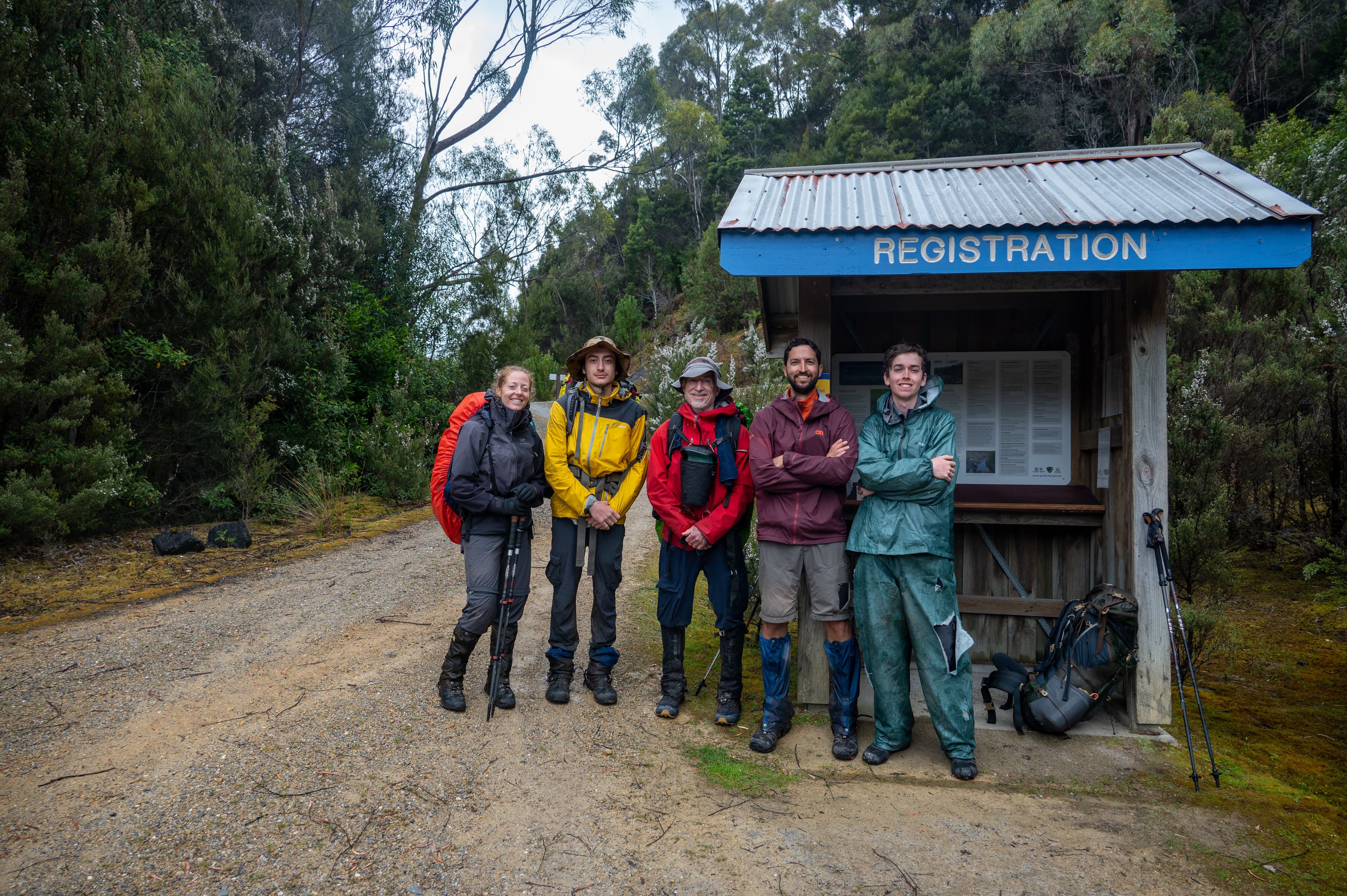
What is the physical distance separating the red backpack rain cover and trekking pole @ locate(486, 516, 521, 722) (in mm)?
297

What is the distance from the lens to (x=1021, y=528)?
5137 mm

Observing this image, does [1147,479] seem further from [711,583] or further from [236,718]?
[236,718]

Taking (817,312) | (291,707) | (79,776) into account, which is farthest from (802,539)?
(79,776)

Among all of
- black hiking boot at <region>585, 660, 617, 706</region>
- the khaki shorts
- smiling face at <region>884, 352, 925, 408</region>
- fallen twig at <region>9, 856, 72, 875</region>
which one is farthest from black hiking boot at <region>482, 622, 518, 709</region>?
smiling face at <region>884, 352, 925, 408</region>

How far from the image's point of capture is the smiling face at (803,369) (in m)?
4.09

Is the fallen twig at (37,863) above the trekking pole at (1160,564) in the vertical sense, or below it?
below

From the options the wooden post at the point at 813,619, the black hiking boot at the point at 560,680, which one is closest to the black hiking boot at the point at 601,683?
the black hiking boot at the point at 560,680

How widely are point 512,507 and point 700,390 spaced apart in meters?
1.24

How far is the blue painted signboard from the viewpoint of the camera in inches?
139

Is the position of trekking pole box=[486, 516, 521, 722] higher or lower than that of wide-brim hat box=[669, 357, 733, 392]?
lower

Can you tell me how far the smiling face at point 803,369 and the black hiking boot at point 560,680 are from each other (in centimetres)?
213

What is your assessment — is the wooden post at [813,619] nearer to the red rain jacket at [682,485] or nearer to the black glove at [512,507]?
the red rain jacket at [682,485]

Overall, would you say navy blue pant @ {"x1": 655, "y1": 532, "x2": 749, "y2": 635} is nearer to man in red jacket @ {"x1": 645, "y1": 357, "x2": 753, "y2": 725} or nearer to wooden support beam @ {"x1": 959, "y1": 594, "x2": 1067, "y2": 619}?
man in red jacket @ {"x1": 645, "y1": 357, "x2": 753, "y2": 725}

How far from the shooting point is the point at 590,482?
4.41 meters
